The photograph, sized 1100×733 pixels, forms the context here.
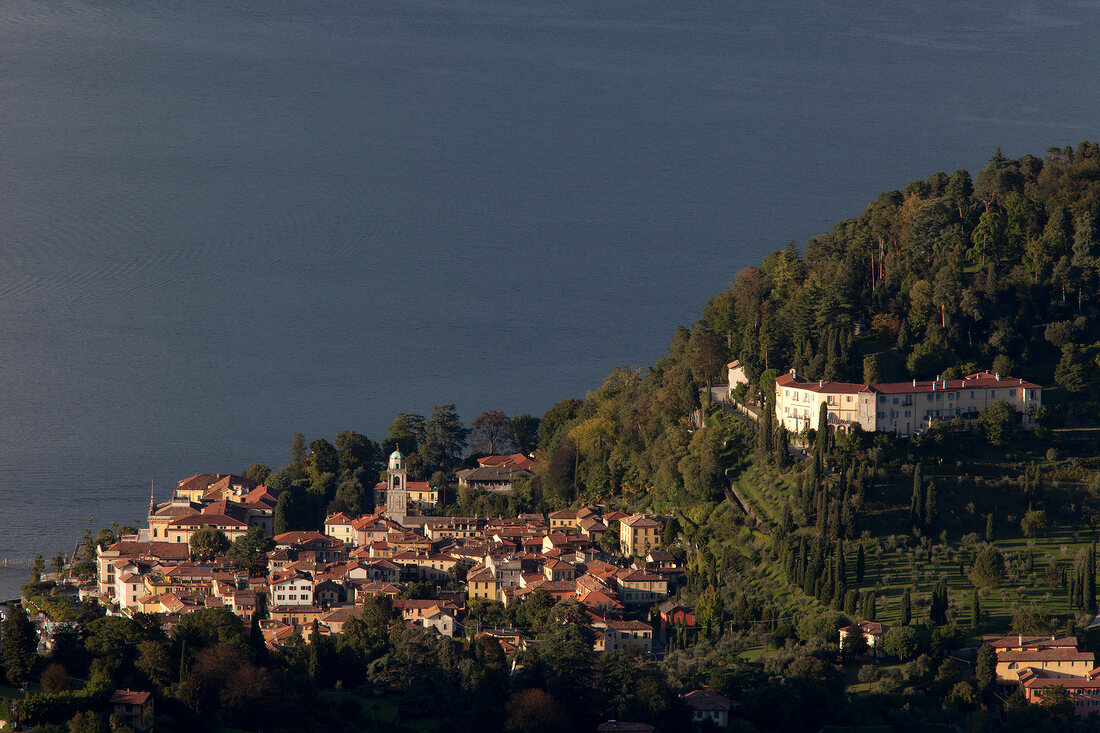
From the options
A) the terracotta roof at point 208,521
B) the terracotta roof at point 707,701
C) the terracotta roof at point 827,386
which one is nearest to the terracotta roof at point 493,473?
the terracotta roof at point 208,521

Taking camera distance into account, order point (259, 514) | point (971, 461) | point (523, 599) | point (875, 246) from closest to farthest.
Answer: point (523, 599) → point (971, 461) → point (259, 514) → point (875, 246)

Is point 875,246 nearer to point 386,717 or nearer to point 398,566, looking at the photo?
point 398,566

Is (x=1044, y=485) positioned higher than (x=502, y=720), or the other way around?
(x=1044, y=485)

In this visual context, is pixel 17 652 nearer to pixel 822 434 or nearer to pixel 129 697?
pixel 129 697

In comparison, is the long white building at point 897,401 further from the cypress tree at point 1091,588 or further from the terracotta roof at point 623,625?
the terracotta roof at point 623,625

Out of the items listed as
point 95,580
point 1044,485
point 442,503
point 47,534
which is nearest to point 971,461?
point 1044,485

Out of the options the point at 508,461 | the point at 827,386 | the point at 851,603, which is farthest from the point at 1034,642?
the point at 508,461
